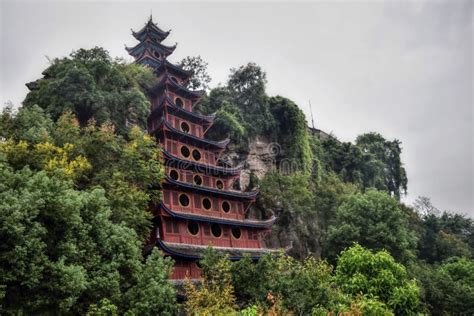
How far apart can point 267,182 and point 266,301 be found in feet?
56.2

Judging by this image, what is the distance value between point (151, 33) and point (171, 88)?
31.9 ft

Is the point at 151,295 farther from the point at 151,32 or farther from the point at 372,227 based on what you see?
the point at 151,32

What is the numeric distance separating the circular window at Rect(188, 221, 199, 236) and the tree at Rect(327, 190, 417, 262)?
953 centimetres

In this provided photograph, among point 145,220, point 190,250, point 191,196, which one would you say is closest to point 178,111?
point 191,196

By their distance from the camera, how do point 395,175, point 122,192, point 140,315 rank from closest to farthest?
1. point 140,315
2. point 122,192
3. point 395,175

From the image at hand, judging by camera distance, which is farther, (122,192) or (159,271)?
(122,192)

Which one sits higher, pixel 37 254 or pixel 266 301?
pixel 37 254

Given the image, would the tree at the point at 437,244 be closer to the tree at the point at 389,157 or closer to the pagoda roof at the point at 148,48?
the tree at the point at 389,157

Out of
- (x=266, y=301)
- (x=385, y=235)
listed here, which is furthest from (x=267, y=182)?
(x=266, y=301)

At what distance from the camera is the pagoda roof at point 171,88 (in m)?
29.5

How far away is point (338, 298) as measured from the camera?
1650 centimetres

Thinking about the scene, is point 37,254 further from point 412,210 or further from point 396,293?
point 412,210

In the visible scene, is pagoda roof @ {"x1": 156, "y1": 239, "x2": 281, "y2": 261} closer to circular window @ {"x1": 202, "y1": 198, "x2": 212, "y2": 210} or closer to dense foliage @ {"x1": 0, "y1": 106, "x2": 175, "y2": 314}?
dense foliage @ {"x1": 0, "y1": 106, "x2": 175, "y2": 314}

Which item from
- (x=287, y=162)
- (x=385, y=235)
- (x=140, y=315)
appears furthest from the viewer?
(x=287, y=162)
